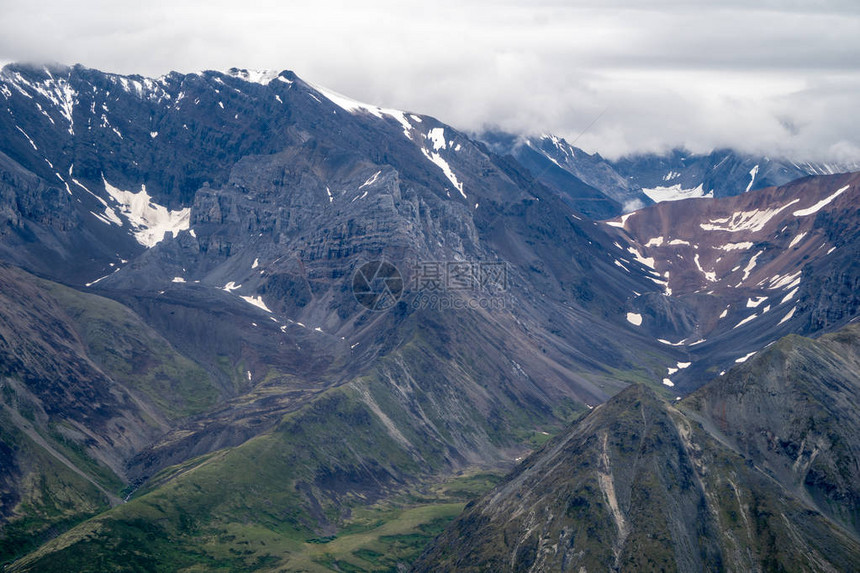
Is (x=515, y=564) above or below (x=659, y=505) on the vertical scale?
below

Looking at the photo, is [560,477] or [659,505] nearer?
[659,505]

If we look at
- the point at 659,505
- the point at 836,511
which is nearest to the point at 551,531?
the point at 659,505

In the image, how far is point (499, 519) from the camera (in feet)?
653

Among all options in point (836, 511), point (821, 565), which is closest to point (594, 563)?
point (821, 565)

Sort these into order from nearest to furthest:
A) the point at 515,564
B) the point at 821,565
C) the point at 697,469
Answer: the point at 821,565 → the point at 515,564 → the point at 697,469

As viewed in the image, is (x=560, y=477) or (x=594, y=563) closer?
(x=594, y=563)

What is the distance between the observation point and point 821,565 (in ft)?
550

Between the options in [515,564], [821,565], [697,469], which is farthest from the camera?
[697,469]

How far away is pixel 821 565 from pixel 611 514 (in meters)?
39.5

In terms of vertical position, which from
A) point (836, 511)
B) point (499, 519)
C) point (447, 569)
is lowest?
point (447, 569)

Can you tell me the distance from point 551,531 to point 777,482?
4957 centimetres

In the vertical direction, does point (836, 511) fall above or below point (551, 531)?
above

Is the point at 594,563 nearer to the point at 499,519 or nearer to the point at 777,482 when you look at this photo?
the point at 499,519

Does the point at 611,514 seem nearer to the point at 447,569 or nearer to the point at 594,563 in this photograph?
the point at 594,563
